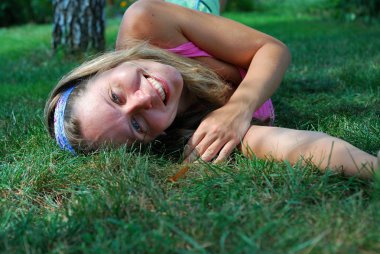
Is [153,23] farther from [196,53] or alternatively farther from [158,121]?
[158,121]

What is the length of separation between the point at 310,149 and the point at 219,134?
51cm

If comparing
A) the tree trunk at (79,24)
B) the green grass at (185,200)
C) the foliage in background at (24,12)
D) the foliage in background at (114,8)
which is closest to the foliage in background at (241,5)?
the foliage in background at (114,8)

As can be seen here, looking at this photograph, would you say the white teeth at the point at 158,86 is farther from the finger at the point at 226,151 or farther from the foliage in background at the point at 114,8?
the foliage in background at the point at 114,8

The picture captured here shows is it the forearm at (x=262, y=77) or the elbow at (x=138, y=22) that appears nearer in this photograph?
the forearm at (x=262, y=77)

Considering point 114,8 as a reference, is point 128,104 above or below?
above

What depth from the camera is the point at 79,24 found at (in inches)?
233

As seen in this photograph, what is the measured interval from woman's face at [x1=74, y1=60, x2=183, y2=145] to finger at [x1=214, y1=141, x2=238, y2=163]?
12.0 inches

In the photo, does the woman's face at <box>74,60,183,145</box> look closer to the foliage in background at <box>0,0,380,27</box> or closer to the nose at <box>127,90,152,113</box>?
the nose at <box>127,90,152,113</box>

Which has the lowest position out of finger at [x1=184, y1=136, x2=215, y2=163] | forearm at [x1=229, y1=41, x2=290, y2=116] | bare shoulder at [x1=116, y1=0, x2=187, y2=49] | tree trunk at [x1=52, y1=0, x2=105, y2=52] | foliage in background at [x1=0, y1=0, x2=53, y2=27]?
foliage in background at [x1=0, y1=0, x2=53, y2=27]

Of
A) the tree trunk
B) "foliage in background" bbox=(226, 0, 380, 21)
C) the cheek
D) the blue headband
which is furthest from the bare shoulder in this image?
"foliage in background" bbox=(226, 0, 380, 21)

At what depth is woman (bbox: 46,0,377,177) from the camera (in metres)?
2.29

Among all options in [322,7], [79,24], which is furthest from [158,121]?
[322,7]

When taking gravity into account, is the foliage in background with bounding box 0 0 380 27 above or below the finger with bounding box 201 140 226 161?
below

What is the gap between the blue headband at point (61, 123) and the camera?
8.11ft
